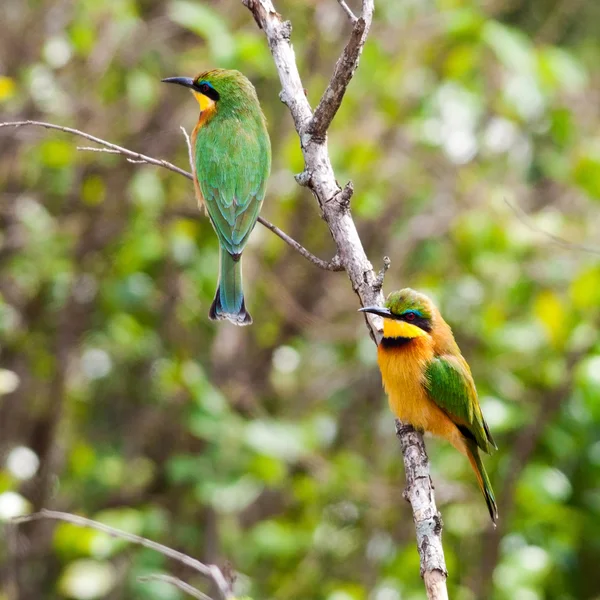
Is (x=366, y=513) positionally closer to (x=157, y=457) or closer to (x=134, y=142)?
(x=157, y=457)

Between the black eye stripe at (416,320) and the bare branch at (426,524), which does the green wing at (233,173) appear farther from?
the bare branch at (426,524)

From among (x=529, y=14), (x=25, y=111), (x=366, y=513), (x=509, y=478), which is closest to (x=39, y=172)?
(x=25, y=111)

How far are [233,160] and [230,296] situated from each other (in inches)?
18.0

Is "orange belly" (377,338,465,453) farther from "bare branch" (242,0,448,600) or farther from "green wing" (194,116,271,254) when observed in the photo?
"green wing" (194,116,271,254)

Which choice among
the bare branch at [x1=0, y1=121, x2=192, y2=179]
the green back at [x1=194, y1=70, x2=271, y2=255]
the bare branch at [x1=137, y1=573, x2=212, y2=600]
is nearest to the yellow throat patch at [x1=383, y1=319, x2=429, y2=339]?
the green back at [x1=194, y1=70, x2=271, y2=255]

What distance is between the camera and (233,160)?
302 centimetres

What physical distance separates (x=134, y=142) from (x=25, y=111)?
1.78 ft

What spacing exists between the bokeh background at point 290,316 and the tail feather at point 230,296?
1157mm

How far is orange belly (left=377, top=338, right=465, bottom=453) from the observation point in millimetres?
2758

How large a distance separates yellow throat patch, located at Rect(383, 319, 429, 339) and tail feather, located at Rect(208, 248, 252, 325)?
379 millimetres

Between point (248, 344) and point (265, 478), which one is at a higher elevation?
point (248, 344)

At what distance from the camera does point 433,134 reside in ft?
15.2

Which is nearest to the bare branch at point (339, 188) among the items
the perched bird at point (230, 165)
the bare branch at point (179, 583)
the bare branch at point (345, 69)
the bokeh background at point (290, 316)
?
the bare branch at point (345, 69)

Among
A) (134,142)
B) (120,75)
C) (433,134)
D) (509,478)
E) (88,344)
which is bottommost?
(509,478)
